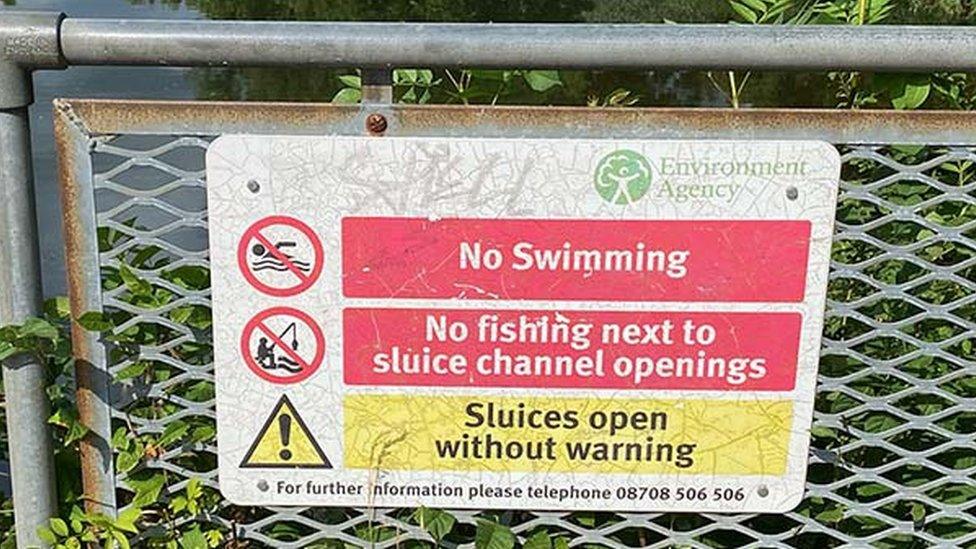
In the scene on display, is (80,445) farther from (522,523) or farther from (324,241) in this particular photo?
(522,523)

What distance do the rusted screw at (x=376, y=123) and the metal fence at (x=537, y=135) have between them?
11 millimetres

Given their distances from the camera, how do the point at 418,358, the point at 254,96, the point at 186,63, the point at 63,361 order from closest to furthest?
the point at 186,63 < the point at 418,358 < the point at 63,361 < the point at 254,96

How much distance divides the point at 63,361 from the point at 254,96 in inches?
308

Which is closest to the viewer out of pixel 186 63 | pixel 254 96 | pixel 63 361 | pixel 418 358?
pixel 186 63

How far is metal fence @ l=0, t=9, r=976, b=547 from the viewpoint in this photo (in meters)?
1.85

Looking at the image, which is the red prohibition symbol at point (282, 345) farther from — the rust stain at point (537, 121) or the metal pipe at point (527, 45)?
the metal pipe at point (527, 45)

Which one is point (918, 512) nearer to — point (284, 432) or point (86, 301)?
point (284, 432)

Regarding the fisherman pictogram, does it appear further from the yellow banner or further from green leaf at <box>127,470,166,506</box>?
green leaf at <box>127,470,166,506</box>

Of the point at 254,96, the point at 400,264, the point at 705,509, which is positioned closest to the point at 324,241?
the point at 400,264

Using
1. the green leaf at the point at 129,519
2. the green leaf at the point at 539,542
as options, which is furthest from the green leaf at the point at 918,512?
the green leaf at the point at 129,519

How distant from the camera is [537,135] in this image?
6.24ft

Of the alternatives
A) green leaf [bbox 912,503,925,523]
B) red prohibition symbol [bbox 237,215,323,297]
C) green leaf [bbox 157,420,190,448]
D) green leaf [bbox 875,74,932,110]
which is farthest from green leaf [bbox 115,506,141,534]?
green leaf [bbox 875,74,932,110]

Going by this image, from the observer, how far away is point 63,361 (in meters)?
2.20

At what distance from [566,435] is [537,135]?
19.2 inches
